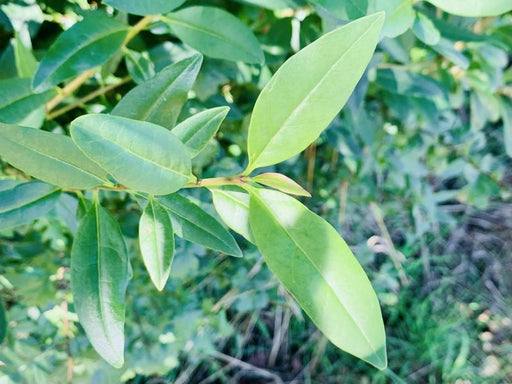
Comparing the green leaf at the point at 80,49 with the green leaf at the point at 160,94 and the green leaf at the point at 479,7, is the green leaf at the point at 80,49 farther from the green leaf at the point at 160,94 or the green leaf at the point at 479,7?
the green leaf at the point at 479,7

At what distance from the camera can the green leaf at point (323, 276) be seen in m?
0.44

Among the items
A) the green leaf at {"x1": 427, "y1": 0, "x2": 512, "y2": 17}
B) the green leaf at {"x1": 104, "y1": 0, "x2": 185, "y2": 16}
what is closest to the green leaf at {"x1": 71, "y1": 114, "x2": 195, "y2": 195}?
the green leaf at {"x1": 104, "y1": 0, "x2": 185, "y2": 16}

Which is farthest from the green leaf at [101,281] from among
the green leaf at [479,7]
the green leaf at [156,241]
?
the green leaf at [479,7]

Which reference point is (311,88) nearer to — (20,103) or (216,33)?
(216,33)

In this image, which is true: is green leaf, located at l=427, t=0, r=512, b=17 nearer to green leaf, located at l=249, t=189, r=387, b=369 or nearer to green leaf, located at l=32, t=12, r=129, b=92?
green leaf, located at l=249, t=189, r=387, b=369

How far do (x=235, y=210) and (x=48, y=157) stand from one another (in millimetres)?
175

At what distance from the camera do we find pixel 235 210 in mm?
513

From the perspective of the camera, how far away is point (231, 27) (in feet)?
2.06

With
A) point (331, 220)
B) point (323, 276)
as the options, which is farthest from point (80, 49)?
point (331, 220)

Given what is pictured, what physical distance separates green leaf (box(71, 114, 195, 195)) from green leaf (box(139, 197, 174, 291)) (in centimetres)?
7

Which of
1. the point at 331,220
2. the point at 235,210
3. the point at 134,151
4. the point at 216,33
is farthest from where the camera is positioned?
the point at 331,220

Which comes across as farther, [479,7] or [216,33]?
[216,33]

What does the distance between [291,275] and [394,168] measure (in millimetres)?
877

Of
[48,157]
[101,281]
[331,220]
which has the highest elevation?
[48,157]
